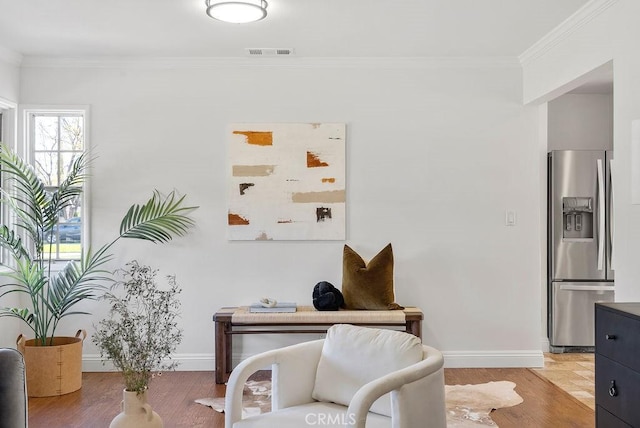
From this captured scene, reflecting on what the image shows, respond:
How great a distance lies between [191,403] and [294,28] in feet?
8.56

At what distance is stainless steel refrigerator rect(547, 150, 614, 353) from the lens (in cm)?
559

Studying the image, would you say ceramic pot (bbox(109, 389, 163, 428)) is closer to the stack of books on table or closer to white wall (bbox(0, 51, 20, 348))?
the stack of books on table

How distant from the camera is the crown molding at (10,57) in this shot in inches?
185

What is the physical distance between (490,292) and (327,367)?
2691 mm

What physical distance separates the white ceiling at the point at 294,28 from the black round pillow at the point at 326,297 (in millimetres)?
1826

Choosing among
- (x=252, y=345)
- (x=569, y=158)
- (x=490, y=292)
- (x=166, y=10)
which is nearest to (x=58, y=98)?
(x=166, y=10)

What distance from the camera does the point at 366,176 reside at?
5.02 metres

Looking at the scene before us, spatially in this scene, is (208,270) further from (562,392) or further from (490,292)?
(562,392)

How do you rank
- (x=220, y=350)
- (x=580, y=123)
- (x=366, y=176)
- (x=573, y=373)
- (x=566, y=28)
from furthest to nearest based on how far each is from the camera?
(x=580, y=123), (x=366, y=176), (x=573, y=373), (x=220, y=350), (x=566, y=28)

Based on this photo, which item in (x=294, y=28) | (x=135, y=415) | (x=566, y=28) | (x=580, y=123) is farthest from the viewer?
(x=580, y=123)

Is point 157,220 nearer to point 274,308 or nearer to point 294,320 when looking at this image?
point 274,308

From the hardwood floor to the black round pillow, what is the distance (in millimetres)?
939

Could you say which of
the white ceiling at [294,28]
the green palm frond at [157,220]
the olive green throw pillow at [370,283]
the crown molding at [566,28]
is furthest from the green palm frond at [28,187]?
the crown molding at [566,28]

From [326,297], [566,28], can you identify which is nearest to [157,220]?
[326,297]
